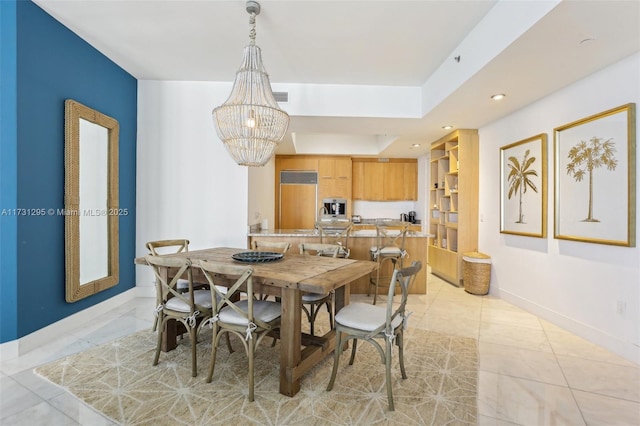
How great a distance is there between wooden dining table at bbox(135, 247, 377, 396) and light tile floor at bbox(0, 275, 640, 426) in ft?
2.72

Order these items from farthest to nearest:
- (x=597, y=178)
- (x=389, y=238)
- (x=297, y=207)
A: 1. (x=297, y=207)
2. (x=389, y=238)
3. (x=597, y=178)

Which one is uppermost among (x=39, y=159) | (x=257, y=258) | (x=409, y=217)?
(x=39, y=159)

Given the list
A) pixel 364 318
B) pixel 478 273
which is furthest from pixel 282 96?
pixel 478 273

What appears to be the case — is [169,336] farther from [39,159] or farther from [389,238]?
[389,238]

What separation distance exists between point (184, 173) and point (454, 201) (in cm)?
415

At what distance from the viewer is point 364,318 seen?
1990mm

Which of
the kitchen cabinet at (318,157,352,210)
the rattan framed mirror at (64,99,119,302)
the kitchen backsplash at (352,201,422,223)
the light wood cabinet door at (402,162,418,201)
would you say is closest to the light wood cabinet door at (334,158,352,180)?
the kitchen cabinet at (318,157,352,210)

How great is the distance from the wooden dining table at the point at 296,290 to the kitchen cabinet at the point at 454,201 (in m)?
2.84

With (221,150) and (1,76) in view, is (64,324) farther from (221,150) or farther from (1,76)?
(221,150)

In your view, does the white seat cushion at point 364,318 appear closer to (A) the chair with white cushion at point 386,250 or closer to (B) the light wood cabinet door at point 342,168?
(A) the chair with white cushion at point 386,250

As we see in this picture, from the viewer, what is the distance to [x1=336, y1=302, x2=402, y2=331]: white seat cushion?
1918 mm

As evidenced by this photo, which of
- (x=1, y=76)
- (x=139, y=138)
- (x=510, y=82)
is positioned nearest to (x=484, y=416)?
(x=510, y=82)

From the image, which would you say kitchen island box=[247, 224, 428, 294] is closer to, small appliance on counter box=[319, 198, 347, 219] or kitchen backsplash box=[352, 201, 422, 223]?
small appliance on counter box=[319, 198, 347, 219]

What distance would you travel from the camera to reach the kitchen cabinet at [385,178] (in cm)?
721
